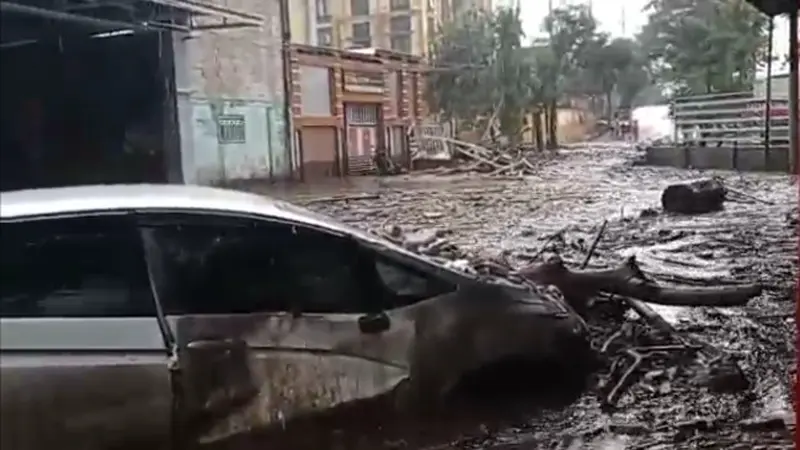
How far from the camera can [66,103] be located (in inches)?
43.2

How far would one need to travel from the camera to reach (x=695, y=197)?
1.40 m

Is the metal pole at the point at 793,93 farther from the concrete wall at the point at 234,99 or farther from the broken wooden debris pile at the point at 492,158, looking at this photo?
the concrete wall at the point at 234,99

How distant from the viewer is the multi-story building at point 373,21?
1259 millimetres

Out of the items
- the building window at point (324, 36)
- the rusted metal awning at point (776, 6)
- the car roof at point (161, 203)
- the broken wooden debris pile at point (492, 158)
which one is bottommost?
the car roof at point (161, 203)

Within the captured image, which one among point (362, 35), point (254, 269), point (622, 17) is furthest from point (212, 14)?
point (622, 17)

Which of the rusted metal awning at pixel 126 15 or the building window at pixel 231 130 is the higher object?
the rusted metal awning at pixel 126 15

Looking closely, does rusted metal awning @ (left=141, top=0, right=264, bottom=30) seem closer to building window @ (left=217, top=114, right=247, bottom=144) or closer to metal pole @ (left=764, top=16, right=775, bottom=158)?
building window @ (left=217, top=114, right=247, bottom=144)

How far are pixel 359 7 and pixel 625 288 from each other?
2.03 feet

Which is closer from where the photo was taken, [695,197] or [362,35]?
[362,35]

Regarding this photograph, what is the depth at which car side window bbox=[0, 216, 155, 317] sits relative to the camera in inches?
41.4

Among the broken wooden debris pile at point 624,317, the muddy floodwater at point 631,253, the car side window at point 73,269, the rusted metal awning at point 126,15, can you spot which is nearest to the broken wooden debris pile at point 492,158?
the muddy floodwater at point 631,253

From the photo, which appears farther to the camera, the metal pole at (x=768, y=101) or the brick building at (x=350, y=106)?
the metal pole at (x=768, y=101)

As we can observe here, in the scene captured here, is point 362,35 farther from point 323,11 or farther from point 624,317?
point 624,317

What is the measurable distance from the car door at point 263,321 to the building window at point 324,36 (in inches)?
11.3
